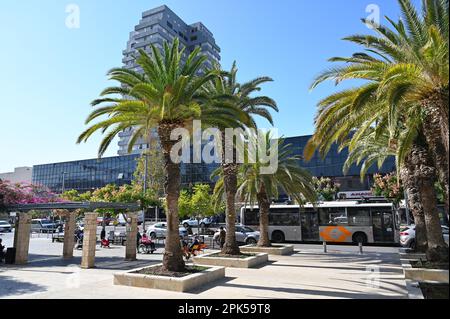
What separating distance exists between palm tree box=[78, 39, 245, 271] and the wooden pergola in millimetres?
4294

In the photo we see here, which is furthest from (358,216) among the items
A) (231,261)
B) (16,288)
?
(16,288)

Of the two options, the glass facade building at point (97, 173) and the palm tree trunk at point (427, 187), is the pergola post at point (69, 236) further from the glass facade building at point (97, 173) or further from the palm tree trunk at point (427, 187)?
the glass facade building at point (97, 173)

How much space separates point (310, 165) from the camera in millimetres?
63250

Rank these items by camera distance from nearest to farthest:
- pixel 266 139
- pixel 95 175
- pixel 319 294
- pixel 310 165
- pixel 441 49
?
pixel 441 49 → pixel 319 294 → pixel 266 139 → pixel 310 165 → pixel 95 175

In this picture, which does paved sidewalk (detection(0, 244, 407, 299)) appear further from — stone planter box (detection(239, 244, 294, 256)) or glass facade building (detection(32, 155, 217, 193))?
glass facade building (detection(32, 155, 217, 193))

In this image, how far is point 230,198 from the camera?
16.5 metres

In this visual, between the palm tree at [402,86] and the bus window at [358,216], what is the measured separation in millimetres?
12788

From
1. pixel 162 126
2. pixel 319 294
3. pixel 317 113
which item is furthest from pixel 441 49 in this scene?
pixel 162 126

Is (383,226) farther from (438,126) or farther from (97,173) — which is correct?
(97,173)

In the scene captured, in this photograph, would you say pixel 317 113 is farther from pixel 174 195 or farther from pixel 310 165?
pixel 310 165

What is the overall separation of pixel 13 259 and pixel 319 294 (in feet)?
48.5

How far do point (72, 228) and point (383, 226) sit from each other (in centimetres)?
2061

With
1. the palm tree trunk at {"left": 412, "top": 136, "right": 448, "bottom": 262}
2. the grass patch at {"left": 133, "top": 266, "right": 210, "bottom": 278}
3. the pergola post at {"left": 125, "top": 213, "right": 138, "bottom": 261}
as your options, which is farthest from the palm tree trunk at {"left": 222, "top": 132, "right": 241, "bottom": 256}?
the palm tree trunk at {"left": 412, "top": 136, "right": 448, "bottom": 262}
